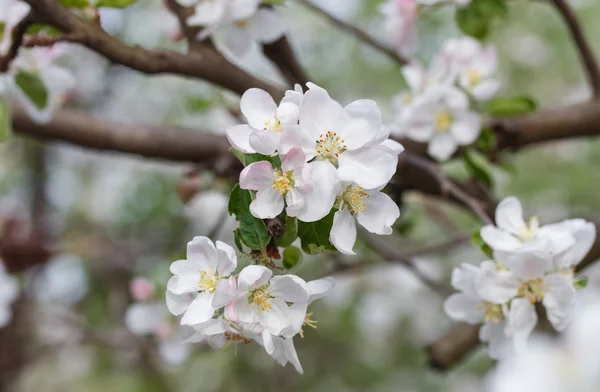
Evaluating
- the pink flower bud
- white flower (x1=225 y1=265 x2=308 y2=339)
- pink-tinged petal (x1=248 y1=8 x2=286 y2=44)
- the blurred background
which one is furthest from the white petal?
the blurred background

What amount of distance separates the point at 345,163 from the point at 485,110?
1.45 feet

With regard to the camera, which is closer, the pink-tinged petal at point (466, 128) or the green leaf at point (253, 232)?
the green leaf at point (253, 232)

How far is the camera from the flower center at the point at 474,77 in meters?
0.75

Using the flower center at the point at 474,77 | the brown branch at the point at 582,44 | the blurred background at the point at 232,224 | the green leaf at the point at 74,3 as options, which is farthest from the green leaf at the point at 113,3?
the blurred background at the point at 232,224

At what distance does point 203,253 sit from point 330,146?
0.12 m

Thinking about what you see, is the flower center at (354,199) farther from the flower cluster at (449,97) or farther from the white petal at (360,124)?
the flower cluster at (449,97)

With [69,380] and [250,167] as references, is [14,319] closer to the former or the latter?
[69,380]

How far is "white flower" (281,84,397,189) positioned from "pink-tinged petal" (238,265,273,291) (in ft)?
0.26

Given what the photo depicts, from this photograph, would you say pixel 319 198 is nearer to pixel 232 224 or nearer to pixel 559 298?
pixel 559 298

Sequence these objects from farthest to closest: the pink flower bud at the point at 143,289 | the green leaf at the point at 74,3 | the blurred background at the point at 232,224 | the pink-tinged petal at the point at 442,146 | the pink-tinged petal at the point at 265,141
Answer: the blurred background at the point at 232,224 → the pink flower bud at the point at 143,289 → the pink-tinged petal at the point at 442,146 → the green leaf at the point at 74,3 → the pink-tinged petal at the point at 265,141

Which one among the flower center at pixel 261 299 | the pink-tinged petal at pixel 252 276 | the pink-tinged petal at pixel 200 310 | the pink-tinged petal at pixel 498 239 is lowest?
the pink-tinged petal at pixel 200 310

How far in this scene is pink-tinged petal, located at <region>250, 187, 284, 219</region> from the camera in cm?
40

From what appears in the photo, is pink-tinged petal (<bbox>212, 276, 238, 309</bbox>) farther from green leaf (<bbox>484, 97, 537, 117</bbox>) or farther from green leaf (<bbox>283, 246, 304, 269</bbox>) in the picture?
green leaf (<bbox>484, 97, 537, 117</bbox>)

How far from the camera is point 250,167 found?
396mm
